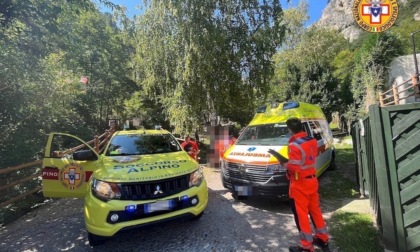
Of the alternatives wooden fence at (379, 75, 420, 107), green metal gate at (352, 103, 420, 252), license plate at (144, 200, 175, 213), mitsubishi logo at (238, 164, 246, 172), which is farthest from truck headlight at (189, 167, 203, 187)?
wooden fence at (379, 75, 420, 107)

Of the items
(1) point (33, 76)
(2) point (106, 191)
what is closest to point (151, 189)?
(2) point (106, 191)

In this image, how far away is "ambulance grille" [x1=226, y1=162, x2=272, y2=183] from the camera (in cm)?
501

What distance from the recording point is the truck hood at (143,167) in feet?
12.1

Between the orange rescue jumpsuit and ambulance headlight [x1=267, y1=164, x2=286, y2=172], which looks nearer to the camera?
the orange rescue jumpsuit

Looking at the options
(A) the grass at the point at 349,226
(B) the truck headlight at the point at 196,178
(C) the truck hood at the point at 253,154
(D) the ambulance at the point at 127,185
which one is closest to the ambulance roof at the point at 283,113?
(C) the truck hood at the point at 253,154

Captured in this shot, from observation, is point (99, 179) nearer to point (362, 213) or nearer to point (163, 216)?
point (163, 216)

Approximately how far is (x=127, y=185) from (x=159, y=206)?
54 centimetres

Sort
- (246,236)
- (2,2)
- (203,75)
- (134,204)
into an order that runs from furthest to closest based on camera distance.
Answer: (203,75), (2,2), (246,236), (134,204)

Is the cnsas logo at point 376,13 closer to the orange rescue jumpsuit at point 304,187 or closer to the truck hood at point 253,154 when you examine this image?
the truck hood at point 253,154

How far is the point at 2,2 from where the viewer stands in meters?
4.39

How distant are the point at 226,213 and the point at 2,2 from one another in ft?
18.2

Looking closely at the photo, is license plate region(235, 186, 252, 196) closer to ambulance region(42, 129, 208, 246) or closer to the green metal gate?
ambulance region(42, 129, 208, 246)

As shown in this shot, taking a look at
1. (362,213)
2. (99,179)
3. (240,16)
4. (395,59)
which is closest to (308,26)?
(395,59)

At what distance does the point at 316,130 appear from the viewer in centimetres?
692
